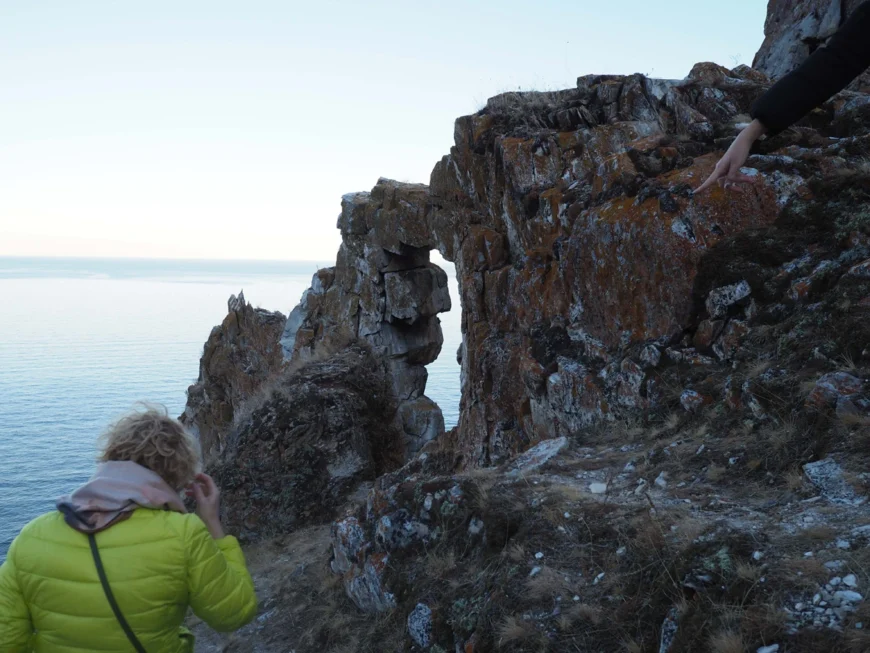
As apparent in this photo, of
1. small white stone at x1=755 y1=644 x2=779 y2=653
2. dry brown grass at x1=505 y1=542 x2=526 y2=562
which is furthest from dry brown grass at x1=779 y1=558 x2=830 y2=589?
dry brown grass at x1=505 y1=542 x2=526 y2=562

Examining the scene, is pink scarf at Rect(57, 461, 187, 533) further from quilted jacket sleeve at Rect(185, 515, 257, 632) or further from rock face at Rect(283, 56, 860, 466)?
rock face at Rect(283, 56, 860, 466)

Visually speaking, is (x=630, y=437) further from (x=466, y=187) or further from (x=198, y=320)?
(x=198, y=320)

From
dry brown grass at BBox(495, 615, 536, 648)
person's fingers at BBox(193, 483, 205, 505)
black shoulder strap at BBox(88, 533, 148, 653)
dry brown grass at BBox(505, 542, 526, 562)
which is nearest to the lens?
black shoulder strap at BBox(88, 533, 148, 653)

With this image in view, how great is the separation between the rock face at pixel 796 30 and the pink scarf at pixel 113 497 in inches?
909

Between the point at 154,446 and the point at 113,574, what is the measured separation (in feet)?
2.05

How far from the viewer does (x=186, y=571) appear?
292cm

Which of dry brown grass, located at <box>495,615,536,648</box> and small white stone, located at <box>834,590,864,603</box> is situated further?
dry brown grass, located at <box>495,615,536,648</box>

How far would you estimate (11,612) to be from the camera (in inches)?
110

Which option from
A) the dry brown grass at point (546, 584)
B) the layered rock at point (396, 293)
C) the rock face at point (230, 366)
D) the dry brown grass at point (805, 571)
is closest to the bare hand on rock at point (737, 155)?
the dry brown grass at point (805, 571)

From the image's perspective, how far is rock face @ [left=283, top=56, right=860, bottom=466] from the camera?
9562 mm

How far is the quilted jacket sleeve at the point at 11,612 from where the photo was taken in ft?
9.17

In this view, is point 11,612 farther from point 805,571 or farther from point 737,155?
point 805,571

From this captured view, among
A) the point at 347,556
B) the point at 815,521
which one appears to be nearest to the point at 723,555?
the point at 815,521

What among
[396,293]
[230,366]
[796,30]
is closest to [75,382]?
[230,366]
